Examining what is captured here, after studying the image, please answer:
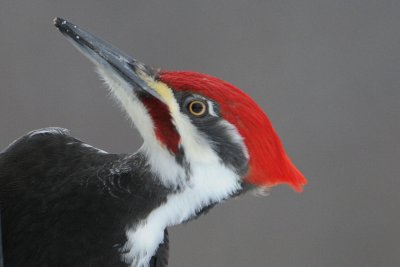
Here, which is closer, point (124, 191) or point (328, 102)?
point (124, 191)

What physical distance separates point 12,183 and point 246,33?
55.5 inches

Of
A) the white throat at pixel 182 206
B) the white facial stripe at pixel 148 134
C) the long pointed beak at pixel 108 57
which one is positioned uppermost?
the long pointed beak at pixel 108 57

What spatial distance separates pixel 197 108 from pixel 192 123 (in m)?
0.03

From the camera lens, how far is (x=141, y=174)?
1.57 m

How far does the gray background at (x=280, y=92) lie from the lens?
267cm

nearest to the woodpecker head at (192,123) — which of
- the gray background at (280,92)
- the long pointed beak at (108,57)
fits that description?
the long pointed beak at (108,57)

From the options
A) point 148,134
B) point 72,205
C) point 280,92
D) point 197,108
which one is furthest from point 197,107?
point 280,92

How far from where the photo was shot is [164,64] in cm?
269

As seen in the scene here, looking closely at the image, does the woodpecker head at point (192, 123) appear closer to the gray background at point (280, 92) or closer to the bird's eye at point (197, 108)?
the bird's eye at point (197, 108)

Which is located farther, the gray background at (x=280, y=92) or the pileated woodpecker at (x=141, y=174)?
the gray background at (x=280, y=92)

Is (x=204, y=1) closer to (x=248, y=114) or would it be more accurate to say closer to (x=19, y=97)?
(x=19, y=97)

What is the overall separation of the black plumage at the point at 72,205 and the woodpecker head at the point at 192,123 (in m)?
0.06

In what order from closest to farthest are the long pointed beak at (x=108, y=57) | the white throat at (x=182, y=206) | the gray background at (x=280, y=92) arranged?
1. the long pointed beak at (x=108, y=57)
2. the white throat at (x=182, y=206)
3. the gray background at (x=280, y=92)

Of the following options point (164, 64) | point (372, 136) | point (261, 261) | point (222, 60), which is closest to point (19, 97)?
point (164, 64)
